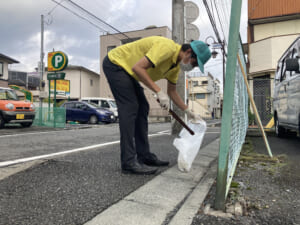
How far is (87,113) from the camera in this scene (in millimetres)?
12172

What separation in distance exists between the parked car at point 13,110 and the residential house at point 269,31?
10212 mm

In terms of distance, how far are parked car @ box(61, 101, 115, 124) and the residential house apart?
7621mm

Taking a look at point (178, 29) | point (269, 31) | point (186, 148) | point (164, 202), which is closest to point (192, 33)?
point (178, 29)

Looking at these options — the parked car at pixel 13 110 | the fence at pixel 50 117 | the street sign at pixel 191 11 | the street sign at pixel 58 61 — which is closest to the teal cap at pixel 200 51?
the street sign at pixel 191 11

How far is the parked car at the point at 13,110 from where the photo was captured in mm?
7676

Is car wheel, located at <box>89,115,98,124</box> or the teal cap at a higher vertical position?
the teal cap

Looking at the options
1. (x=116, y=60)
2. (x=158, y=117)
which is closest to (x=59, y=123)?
(x=116, y=60)

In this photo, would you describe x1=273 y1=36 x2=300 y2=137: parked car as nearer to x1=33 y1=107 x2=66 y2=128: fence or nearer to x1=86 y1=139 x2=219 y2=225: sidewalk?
x1=86 y1=139 x2=219 y2=225: sidewalk

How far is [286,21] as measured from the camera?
14844 millimetres

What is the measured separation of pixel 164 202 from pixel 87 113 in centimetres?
1118

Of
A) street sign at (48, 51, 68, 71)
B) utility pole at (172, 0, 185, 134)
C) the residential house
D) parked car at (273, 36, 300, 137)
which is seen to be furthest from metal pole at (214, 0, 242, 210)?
the residential house

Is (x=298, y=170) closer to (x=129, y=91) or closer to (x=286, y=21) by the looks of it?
(x=129, y=91)

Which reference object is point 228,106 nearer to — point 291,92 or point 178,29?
point 291,92

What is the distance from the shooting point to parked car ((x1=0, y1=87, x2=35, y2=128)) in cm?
768
